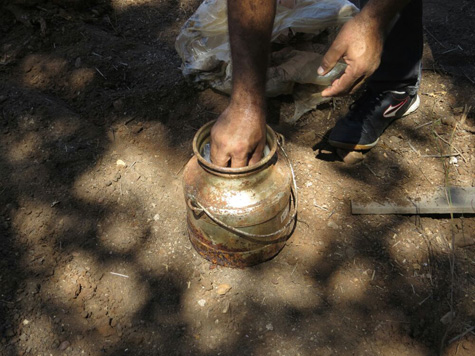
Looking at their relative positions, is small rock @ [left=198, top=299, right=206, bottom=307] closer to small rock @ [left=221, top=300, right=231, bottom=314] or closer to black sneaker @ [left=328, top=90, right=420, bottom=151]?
small rock @ [left=221, top=300, right=231, bottom=314]

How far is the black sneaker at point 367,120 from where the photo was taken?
2.68 metres

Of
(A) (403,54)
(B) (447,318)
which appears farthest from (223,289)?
(A) (403,54)

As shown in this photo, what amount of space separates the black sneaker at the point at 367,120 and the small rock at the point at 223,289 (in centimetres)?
117

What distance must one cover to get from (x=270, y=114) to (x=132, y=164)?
109 centimetres

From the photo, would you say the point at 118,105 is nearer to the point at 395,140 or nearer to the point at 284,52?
the point at 284,52

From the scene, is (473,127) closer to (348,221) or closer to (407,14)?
(407,14)

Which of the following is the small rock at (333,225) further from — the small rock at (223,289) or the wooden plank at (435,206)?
the small rock at (223,289)

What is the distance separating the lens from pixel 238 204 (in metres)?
1.91

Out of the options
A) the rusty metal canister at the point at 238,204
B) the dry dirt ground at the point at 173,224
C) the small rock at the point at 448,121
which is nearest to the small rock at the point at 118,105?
the dry dirt ground at the point at 173,224

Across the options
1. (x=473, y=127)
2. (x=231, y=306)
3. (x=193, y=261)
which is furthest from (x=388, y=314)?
(x=473, y=127)

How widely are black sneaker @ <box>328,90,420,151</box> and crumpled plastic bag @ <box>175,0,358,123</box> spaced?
0.35m

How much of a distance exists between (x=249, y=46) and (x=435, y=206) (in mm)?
1475

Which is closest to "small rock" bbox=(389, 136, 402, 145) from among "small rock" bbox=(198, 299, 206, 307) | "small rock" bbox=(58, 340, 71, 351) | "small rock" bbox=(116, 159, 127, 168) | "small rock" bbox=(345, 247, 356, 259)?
"small rock" bbox=(345, 247, 356, 259)

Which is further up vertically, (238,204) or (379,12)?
(379,12)
